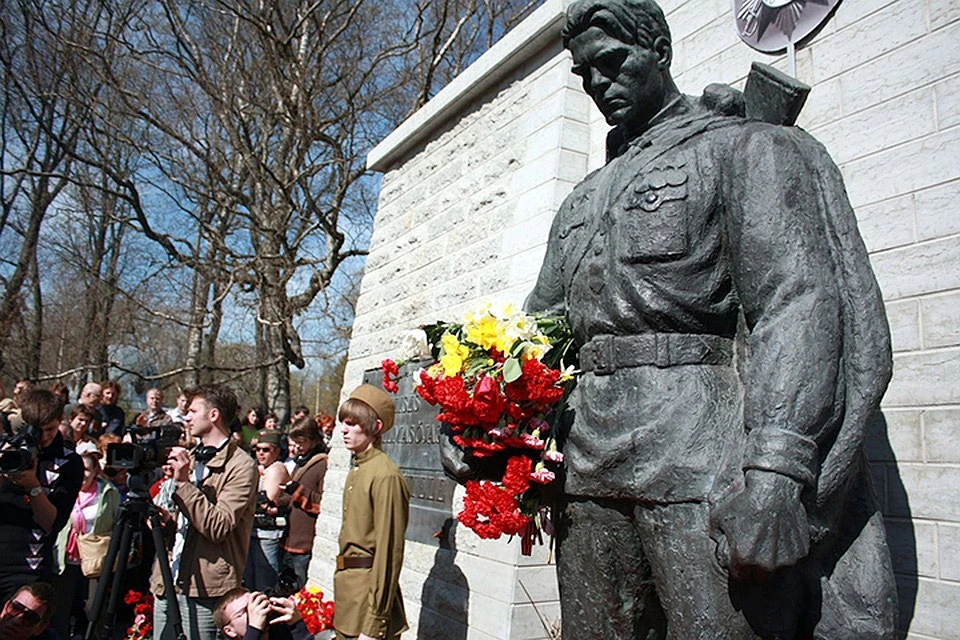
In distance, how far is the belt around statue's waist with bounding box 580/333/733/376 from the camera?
79.7 inches

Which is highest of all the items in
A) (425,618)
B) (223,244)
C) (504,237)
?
(223,244)

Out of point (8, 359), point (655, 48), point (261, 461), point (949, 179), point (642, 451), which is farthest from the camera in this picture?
point (8, 359)

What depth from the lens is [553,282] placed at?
2.55m

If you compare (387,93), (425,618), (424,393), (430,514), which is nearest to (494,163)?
(430,514)

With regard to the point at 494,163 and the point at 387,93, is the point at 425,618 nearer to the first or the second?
the point at 494,163

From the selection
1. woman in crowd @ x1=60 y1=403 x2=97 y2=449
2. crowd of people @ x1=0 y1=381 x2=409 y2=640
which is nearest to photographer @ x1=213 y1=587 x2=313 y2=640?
crowd of people @ x1=0 y1=381 x2=409 y2=640

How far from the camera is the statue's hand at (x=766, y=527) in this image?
64.1 inches

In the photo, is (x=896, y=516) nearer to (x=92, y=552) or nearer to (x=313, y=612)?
(x=313, y=612)

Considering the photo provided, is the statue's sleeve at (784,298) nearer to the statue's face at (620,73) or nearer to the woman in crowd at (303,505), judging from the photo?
the statue's face at (620,73)

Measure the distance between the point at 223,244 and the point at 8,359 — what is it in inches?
266

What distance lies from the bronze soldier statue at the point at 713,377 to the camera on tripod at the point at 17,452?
3143 millimetres

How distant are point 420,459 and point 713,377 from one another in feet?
11.8

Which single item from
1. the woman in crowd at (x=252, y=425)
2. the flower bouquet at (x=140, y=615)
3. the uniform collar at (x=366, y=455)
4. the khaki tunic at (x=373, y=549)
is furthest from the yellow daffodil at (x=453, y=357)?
the woman in crowd at (x=252, y=425)

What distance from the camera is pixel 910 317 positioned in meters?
2.96
